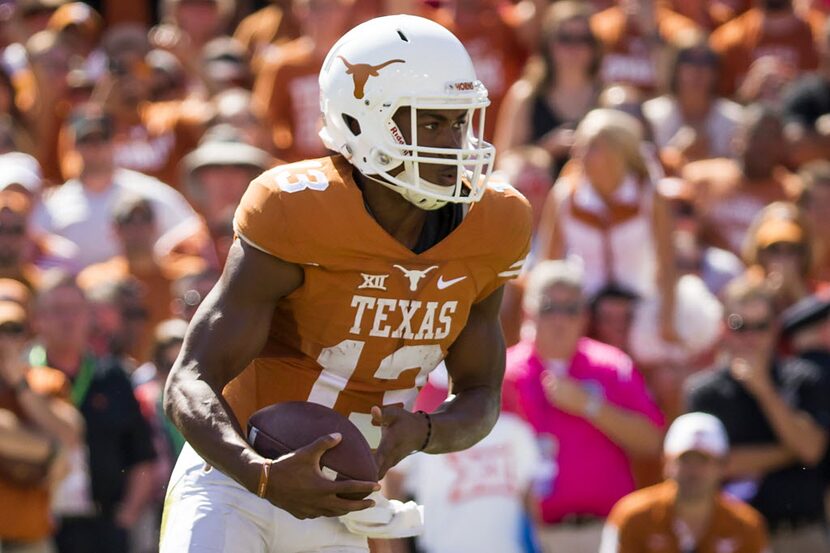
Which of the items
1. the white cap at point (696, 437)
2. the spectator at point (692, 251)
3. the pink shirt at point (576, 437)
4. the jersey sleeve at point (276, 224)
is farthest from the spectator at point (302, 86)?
the jersey sleeve at point (276, 224)

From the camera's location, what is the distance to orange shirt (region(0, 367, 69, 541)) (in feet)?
22.6

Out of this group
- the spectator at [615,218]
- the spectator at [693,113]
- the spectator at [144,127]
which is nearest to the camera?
the spectator at [615,218]

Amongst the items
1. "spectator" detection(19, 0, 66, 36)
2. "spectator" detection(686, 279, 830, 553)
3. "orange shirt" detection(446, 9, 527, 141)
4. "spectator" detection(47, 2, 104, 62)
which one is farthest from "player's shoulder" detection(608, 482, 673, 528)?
"spectator" detection(19, 0, 66, 36)

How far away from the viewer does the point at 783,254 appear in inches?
311

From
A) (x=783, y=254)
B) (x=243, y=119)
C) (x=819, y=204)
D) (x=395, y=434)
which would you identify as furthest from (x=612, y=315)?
(x=395, y=434)

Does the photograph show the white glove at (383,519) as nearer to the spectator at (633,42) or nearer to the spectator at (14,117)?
the spectator at (633,42)

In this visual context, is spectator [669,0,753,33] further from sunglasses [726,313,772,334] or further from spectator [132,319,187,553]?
spectator [132,319,187,553]

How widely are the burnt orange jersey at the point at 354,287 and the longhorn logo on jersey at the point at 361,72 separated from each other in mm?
204

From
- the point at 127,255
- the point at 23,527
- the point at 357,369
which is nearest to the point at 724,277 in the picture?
the point at 127,255

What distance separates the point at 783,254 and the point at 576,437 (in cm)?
167

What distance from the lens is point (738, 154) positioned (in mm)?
8742

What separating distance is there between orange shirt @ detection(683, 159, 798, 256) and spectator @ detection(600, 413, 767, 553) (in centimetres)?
211

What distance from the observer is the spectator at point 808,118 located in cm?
916

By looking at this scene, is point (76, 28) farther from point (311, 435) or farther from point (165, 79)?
point (311, 435)
